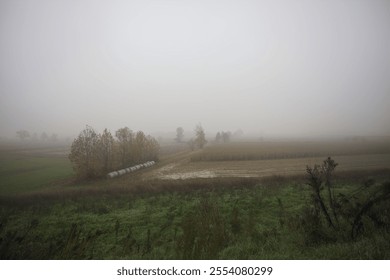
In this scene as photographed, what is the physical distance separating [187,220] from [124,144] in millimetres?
11803

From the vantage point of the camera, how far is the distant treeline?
14523 millimetres

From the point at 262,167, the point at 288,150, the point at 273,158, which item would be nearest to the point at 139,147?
the point at 262,167

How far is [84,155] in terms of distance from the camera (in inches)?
577

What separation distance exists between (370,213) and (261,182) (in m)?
6.62

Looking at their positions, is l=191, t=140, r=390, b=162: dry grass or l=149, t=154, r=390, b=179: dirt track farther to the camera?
l=149, t=154, r=390, b=179: dirt track

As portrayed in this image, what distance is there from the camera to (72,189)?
38.9ft

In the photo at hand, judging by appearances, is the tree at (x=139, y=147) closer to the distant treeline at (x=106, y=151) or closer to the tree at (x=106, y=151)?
the distant treeline at (x=106, y=151)

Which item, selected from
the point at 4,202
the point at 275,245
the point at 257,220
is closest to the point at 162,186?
the point at 257,220

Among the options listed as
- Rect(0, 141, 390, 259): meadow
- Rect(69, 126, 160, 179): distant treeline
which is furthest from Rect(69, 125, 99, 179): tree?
Rect(0, 141, 390, 259): meadow

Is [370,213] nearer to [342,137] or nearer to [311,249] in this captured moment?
[311,249]

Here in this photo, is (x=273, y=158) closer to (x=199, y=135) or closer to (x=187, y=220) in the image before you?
(x=199, y=135)

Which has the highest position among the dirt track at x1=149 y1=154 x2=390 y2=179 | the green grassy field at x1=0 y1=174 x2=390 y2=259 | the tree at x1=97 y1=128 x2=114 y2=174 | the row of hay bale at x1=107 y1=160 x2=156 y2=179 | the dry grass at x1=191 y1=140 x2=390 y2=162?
the tree at x1=97 y1=128 x2=114 y2=174

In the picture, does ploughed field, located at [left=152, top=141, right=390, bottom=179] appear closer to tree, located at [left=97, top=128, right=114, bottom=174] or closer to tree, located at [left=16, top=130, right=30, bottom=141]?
tree, located at [left=97, top=128, right=114, bottom=174]

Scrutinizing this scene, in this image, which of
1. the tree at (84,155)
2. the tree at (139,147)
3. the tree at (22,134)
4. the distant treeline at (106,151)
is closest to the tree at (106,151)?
the distant treeline at (106,151)
